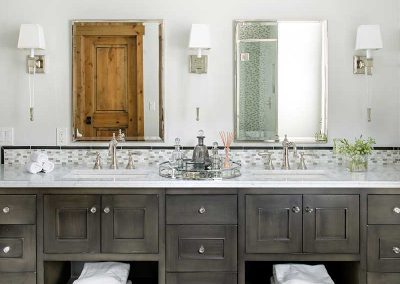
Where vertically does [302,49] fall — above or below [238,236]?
above

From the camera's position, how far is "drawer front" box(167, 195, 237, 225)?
2678 millimetres

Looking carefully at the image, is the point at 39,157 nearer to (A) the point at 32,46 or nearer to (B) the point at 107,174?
(B) the point at 107,174

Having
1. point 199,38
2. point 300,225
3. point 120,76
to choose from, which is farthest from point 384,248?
point 120,76

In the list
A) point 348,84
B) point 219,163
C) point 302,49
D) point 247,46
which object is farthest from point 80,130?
point 348,84

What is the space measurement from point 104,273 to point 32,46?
1.42 m

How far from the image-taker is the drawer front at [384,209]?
8.72 ft

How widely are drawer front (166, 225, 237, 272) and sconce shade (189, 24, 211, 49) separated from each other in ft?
3.68

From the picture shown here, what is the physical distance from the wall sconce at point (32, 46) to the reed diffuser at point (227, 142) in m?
1.20

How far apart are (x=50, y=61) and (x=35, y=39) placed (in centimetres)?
18

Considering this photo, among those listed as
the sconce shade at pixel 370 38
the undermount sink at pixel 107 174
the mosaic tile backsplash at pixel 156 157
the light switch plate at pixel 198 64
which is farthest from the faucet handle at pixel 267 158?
the sconce shade at pixel 370 38

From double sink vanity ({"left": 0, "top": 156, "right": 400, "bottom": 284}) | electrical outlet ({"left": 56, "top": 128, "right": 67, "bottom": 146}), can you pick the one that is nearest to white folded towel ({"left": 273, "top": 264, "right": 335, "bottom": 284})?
double sink vanity ({"left": 0, "top": 156, "right": 400, "bottom": 284})

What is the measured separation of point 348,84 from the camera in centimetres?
326

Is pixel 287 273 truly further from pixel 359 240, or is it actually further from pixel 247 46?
pixel 247 46

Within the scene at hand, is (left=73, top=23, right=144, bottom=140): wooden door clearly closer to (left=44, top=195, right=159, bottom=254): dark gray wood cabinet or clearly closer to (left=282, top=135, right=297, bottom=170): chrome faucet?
(left=44, top=195, right=159, bottom=254): dark gray wood cabinet
